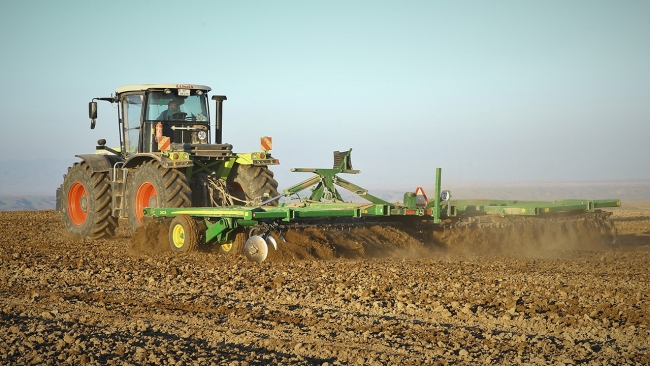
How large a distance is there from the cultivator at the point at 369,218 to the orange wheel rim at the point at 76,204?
3.17 meters

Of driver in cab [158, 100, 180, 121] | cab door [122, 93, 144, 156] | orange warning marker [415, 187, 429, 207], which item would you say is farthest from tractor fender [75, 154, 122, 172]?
orange warning marker [415, 187, 429, 207]

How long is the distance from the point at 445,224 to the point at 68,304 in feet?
19.4

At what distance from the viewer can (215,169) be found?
450 inches

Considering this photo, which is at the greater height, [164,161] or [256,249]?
[164,161]

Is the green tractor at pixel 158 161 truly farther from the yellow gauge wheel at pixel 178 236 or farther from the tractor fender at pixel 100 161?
the yellow gauge wheel at pixel 178 236

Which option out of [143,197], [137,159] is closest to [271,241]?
[143,197]

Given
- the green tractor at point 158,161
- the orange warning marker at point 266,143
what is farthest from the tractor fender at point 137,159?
the orange warning marker at point 266,143

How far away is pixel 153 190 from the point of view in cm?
1051

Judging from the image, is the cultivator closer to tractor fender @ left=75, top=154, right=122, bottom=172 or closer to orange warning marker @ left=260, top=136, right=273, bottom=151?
orange warning marker @ left=260, top=136, right=273, bottom=151

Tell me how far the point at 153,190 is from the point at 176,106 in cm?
153

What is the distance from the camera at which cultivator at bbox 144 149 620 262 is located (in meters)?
8.71

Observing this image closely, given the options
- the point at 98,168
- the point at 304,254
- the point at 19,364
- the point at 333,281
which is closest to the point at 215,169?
the point at 98,168

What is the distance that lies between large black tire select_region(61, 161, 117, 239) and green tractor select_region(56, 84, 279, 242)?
0.05 feet

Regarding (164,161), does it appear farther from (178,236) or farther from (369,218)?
(369,218)
